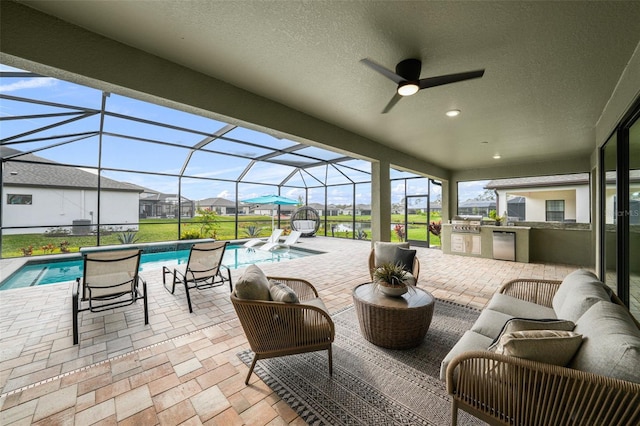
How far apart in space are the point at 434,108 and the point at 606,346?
3343 millimetres

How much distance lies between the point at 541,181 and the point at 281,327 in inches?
373

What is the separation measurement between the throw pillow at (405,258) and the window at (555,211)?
6.73 m

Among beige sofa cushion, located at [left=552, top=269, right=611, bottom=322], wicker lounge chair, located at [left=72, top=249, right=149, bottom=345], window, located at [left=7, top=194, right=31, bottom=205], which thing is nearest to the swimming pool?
window, located at [left=7, top=194, right=31, bottom=205]

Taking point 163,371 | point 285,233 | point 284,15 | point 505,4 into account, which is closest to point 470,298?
point 505,4

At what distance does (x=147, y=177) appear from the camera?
8219 mm

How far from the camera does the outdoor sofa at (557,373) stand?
1.04 m

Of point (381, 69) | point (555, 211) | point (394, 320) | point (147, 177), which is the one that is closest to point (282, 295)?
point (394, 320)

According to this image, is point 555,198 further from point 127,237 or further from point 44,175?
point 44,175

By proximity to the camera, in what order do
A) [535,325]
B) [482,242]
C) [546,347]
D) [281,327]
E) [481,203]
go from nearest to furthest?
[546,347] < [535,325] < [281,327] < [482,242] < [481,203]

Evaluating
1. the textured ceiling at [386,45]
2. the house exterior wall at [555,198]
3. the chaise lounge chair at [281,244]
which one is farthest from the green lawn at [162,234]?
the textured ceiling at [386,45]

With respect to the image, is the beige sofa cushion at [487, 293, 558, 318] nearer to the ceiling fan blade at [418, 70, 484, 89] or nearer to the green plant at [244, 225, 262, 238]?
the ceiling fan blade at [418, 70, 484, 89]

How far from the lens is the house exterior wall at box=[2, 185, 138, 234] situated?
618 cm

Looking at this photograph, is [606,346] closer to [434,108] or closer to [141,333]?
[434,108]

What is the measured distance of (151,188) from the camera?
9.02 metres
